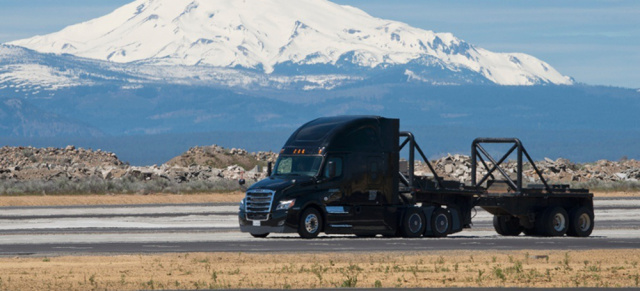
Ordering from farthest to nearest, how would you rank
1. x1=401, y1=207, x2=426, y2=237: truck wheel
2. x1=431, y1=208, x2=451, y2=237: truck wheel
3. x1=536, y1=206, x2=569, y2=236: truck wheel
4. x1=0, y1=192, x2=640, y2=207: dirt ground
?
x1=0, y1=192, x2=640, y2=207: dirt ground
x1=536, y1=206, x2=569, y2=236: truck wheel
x1=431, y1=208, x2=451, y2=237: truck wheel
x1=401, y1=207, x2=426, y2=237: truck wheel

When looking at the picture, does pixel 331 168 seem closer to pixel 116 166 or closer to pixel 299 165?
pixel 299 165

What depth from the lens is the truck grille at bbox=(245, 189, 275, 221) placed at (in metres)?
36.9

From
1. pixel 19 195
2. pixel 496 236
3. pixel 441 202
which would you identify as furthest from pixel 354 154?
pixel 19 195

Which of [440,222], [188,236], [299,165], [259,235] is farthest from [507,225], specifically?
[188,236]

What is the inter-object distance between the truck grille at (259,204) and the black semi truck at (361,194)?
3cm

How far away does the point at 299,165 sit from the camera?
37.8m

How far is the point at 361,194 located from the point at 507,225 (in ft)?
23.1

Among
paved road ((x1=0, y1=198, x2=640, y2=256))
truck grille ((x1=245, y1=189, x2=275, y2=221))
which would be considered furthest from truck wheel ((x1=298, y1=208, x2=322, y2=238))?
truck grille ((x1=245, y1=189, x2=275, y2=221))

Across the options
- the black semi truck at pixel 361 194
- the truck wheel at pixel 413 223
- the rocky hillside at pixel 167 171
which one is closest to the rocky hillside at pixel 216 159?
the rocky hillside at pixel 167 171

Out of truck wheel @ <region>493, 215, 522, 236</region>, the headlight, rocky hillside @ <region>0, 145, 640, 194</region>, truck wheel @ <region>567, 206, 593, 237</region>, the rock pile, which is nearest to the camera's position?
the headlight

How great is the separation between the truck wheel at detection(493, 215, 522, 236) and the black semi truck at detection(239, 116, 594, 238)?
1.08 m

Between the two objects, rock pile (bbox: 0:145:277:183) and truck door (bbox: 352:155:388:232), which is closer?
truck door (bbox: 352:155:388:232)

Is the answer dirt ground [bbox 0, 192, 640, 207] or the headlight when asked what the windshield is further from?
dirt ground [bbox 0, 192, 640, 207]

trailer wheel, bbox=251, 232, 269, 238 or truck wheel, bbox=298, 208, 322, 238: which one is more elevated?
truck wheel, bbox=298, 208, 322, 238
